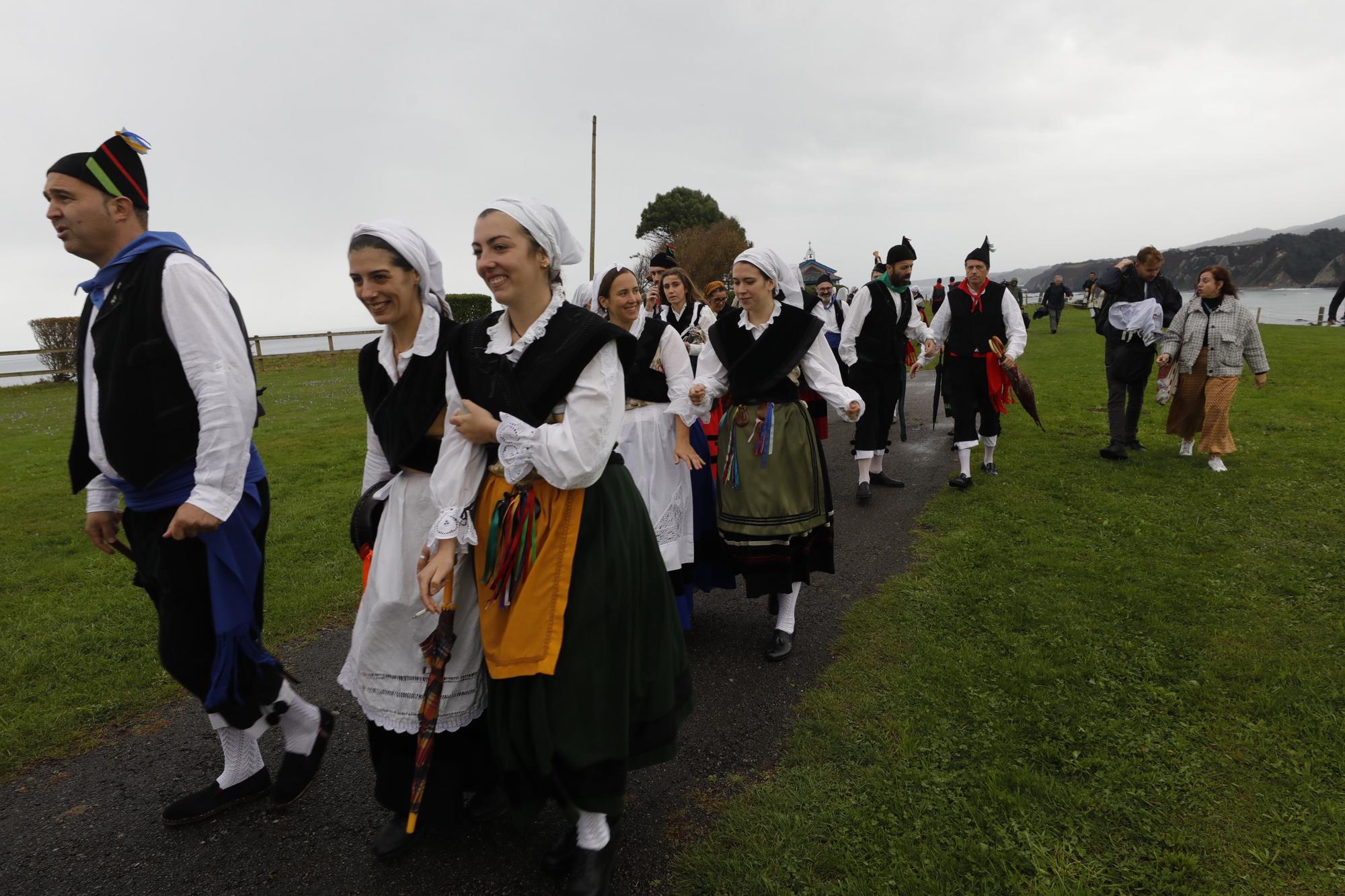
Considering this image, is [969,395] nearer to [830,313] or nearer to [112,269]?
[830,313]

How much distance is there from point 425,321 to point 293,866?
1944 mm

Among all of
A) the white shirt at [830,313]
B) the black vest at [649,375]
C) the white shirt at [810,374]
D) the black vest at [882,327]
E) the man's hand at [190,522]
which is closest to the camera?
the man's hand at [190,522]

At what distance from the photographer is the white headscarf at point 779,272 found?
3.90 metres

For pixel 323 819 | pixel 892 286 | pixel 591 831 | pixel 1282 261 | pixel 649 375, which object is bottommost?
pixel 323 819

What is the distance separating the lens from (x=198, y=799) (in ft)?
8.85

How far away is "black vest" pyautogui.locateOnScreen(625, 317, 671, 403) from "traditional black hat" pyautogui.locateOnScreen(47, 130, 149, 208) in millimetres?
2317

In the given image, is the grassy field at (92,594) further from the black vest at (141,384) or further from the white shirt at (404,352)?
the white shirt at (404,352)

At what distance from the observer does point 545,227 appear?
Result: 2.20 metres

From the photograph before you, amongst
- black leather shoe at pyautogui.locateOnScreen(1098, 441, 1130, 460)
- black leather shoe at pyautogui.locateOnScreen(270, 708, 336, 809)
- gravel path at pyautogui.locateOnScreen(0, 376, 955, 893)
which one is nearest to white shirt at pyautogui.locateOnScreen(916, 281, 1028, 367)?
black leather shoe at pyautogui.locateOnScreen(1098, 441, 1130, 460)

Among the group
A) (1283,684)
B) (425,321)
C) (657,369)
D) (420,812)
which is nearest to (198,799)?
(420,812)

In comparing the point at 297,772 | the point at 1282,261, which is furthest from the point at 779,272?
the point at 1282,261

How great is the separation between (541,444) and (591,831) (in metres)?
1.26

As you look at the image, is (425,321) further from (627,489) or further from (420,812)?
(420,812)

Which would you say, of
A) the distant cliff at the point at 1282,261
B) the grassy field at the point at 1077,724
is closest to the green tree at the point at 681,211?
the distant cliff at the point at 1282,261
